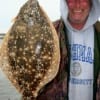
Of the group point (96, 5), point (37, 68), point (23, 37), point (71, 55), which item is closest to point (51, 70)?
point (37, 68)

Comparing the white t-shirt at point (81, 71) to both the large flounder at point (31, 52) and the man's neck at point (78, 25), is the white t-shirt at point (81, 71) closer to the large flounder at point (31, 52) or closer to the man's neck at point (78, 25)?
the man's neck at point (78, 25)

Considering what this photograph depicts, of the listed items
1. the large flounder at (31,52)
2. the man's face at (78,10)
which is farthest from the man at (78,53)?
the large flounder at (31,52)

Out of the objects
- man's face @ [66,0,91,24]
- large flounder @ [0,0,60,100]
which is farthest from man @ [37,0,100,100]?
large flounder @ [0,0,60,100]

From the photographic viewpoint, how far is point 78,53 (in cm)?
229

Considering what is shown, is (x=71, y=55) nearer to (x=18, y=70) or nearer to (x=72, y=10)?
(x=72, y=10)

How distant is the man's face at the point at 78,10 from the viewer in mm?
2258

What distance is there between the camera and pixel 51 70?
6.04 feet

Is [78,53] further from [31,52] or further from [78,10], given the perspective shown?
[31,52]

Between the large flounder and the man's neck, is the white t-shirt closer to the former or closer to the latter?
the man's neck

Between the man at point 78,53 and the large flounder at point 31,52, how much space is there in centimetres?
36

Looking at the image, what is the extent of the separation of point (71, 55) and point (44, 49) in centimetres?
44

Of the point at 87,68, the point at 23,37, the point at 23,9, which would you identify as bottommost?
the point at 87,68

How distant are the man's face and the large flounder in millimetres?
434

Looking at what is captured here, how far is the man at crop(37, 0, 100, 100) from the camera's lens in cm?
224
